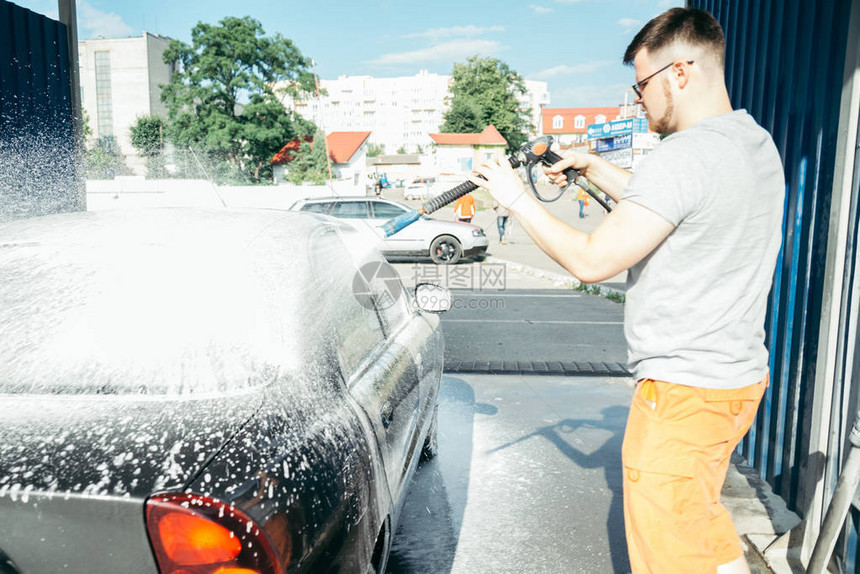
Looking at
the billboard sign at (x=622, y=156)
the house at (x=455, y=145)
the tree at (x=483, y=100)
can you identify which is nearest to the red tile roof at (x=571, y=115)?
the tree at (x=483, y=100)

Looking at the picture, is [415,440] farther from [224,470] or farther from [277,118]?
[277,118]

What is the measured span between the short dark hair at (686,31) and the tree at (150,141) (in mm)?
50727

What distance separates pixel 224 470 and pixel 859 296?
96.4 inches

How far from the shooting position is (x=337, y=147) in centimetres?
6275

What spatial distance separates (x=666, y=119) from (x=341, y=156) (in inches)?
2398

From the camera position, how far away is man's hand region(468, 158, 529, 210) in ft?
6.62

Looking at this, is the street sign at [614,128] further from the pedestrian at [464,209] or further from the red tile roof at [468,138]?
the red tile roof at [468,138]

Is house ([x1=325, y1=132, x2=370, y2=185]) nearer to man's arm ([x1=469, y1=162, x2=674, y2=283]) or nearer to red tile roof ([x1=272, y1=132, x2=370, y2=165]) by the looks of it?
red tile roof ([x1=272, y1=132, x2=370, y2=165])

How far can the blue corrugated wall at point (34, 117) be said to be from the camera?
5.77m

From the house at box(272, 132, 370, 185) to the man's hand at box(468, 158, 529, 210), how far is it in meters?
51.2

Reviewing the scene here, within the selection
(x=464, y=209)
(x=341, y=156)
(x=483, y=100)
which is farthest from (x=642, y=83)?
(x=483, y=100)

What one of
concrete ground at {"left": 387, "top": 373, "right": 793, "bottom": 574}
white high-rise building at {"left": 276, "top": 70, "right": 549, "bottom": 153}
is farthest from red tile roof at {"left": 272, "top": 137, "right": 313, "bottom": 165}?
white high-rise building at {"left": 276, "top": 70, "right": 549, "bottom": 153}

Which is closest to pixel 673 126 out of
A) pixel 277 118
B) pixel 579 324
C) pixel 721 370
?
pixel 721 370

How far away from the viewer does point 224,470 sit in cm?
144
